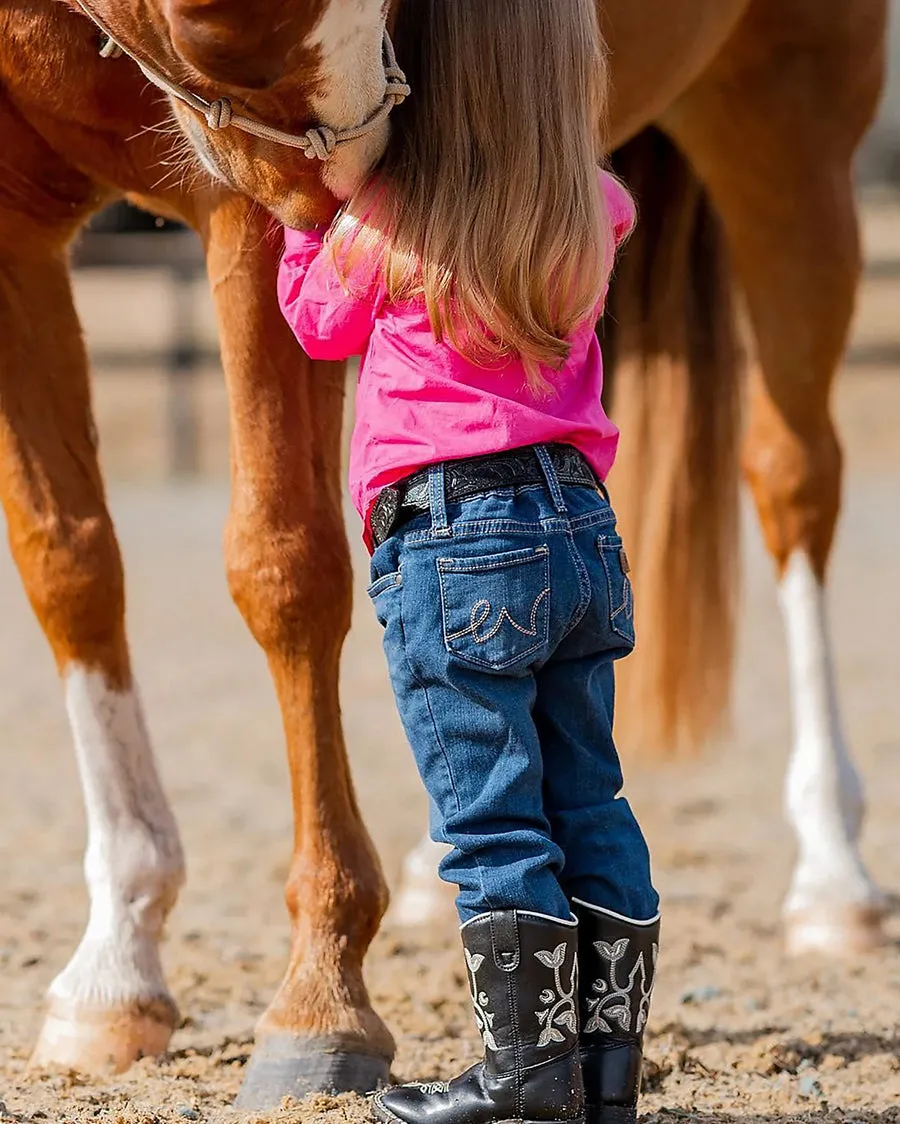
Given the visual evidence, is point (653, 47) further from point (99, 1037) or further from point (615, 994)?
point (99, 1037)

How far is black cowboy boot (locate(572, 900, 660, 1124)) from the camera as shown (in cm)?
167

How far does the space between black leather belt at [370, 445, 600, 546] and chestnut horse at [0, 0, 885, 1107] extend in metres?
0.28

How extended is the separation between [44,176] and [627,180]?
56.6 inches

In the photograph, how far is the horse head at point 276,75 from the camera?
145 cm

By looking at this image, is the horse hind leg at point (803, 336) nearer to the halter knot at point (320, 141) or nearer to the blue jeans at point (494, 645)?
the blue jeans at point (494, 645)

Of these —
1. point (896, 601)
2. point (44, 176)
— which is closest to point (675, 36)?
point (44, 176)

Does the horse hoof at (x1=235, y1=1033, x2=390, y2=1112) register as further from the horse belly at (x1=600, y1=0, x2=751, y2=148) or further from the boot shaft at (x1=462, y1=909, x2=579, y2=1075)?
the horse belly at (x1=600, y1=0, x2=751, y2=148)

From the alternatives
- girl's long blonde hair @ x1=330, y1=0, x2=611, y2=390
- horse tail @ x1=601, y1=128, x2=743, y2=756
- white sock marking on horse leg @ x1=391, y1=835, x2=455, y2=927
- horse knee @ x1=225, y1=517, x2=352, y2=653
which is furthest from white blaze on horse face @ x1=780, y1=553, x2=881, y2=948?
girl's long blonde hair @ x1=330, y1=0, x2=611, y2=390

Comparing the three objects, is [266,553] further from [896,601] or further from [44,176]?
[896,601]

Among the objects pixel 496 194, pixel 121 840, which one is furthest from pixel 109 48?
pixel 121 840

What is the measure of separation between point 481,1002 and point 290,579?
0.62 metres

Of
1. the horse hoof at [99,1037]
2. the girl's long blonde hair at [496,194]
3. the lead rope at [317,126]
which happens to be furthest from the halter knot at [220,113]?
the horse hoof at [99,1037]

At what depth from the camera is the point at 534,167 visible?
1.56 m

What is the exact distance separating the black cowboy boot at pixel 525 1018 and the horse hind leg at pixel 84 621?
72cm
